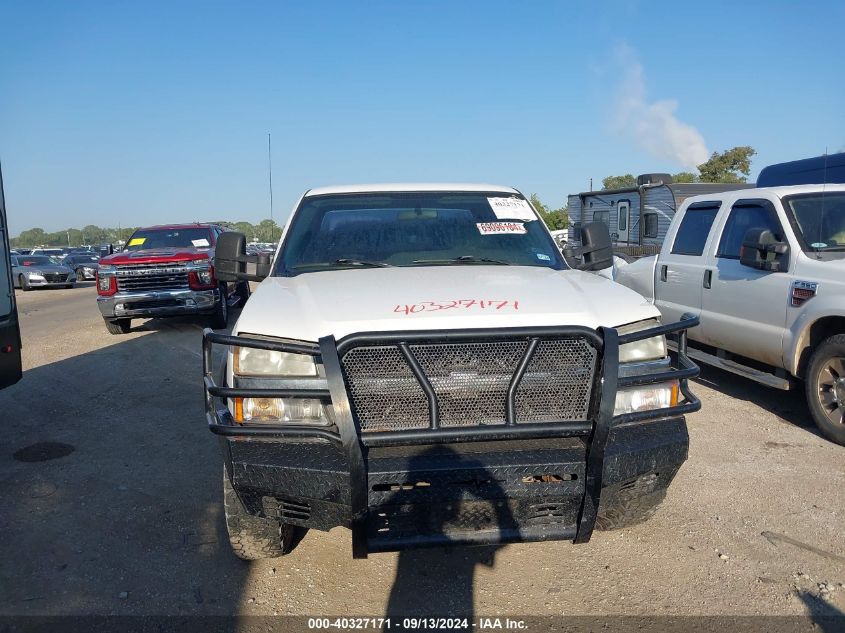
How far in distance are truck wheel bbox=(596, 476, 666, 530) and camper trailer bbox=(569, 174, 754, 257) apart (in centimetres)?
896

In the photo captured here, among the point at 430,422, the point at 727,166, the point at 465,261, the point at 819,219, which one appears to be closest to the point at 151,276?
the point at 465,261

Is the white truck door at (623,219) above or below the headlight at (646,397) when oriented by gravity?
above

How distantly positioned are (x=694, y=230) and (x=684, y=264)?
15.2 inches

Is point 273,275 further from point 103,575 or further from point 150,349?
point 150,349

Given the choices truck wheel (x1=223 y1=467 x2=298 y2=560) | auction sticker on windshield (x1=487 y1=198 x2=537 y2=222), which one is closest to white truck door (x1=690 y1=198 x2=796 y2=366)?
auction sticker on windshield (x1=487 y1=198 x2=537 y2=222)

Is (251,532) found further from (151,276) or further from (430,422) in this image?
(151,276)

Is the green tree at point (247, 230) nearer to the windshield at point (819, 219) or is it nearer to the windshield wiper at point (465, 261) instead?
the windshield wiper at point (465, 261)

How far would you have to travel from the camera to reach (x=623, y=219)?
46.1ft

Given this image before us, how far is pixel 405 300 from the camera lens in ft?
10.1

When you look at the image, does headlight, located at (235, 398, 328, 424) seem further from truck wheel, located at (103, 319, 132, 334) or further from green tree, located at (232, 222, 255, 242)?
truck wheel, located at (103, 319, 132, 334)

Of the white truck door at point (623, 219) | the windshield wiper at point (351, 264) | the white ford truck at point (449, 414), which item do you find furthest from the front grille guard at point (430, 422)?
the white truck door at point (623, 219)

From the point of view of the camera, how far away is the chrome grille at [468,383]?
9.20ft

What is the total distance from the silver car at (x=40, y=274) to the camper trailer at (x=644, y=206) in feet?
69.1

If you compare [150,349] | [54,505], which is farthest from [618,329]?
[150,349]
